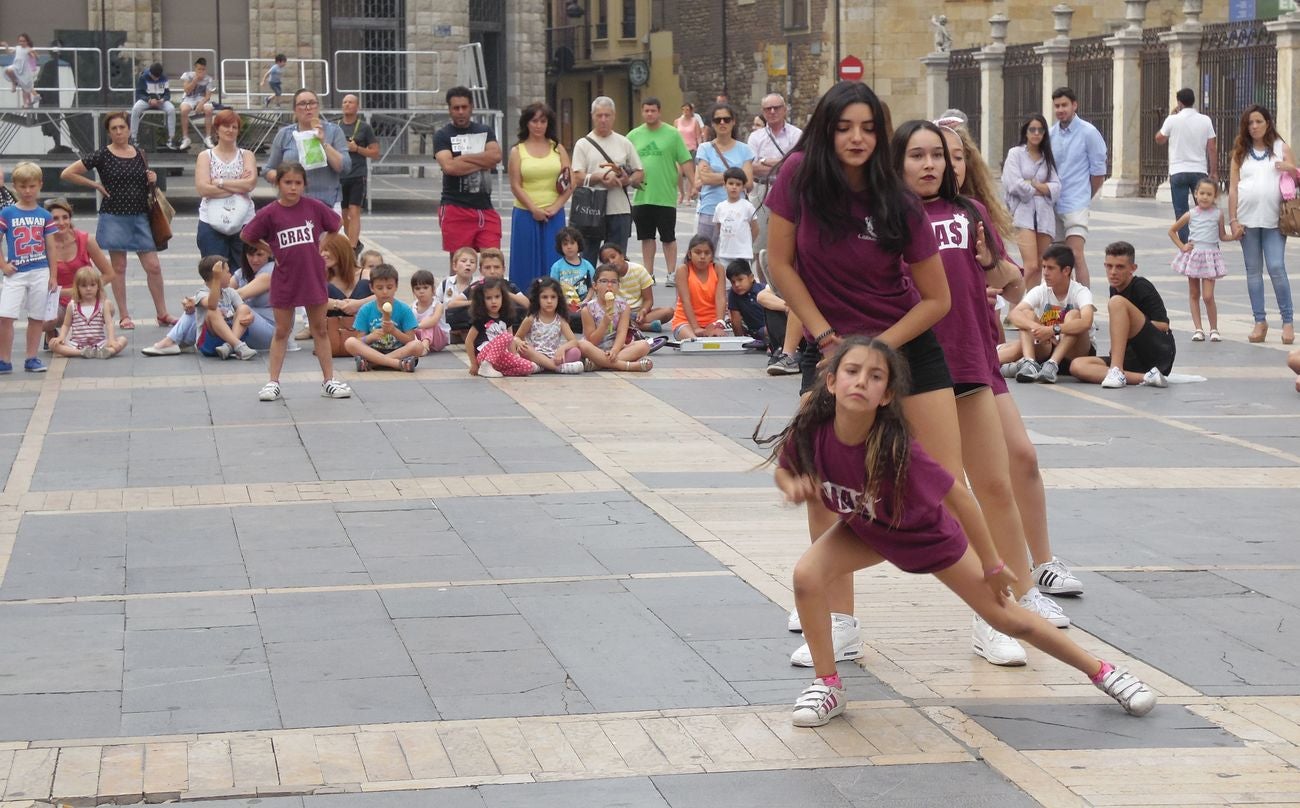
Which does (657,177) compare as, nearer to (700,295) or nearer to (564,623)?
(700,295)

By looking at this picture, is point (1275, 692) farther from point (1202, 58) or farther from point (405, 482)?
point (1202, 58)

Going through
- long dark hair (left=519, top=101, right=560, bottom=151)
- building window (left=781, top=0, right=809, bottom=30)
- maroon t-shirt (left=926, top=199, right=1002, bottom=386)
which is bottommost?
maroon t-shirt (left=926, top=199, right=1002, bottom=386)

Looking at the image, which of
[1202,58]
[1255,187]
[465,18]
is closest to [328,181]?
[1255,187]

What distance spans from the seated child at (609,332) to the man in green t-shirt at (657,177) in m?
3.47

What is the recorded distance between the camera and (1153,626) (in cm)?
641

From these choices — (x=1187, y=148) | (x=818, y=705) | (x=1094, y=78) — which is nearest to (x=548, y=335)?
(x=818, y=705)

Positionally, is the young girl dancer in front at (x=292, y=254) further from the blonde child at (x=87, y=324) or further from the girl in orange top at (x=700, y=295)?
the girl in orange top at (x=700, y=295)

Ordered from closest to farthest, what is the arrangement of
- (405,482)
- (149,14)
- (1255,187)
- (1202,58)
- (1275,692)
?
(1275,692) < (405,482) < (1255,187) < (1202,58) < (149,14)

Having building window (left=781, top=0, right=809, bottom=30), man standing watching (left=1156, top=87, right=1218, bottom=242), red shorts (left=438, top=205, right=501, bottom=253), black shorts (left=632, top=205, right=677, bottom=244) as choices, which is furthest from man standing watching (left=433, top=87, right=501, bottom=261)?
building window (left=781, top=0, right=809, bottom=30)

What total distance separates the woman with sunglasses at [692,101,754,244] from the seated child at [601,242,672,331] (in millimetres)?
1630

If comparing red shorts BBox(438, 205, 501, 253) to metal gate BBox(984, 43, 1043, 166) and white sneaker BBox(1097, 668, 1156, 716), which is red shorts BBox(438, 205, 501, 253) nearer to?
white sneaker BBox(1097, 668, 1156, 716)

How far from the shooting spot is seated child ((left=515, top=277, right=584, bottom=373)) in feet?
42.3

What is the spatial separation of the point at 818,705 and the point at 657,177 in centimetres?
1191

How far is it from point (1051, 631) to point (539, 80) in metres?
44.3
